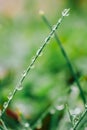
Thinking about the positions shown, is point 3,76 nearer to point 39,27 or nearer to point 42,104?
point 42,104

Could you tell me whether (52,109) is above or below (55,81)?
above

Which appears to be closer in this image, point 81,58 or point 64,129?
point 64,129

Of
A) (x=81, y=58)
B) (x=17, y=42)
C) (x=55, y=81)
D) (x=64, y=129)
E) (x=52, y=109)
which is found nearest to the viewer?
(x=64, y=129)

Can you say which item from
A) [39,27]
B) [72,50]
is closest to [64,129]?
[72,50]

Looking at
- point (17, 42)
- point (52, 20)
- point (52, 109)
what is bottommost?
point (52, 20)

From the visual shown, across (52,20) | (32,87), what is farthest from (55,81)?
(52,20)

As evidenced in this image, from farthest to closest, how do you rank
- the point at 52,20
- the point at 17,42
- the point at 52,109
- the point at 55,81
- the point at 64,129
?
the point at 52,20 → the point at 17,42 → the point at 55,81 → the point at 52,109 → the point at 64,129

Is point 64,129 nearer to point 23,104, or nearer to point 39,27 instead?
point 23,104
